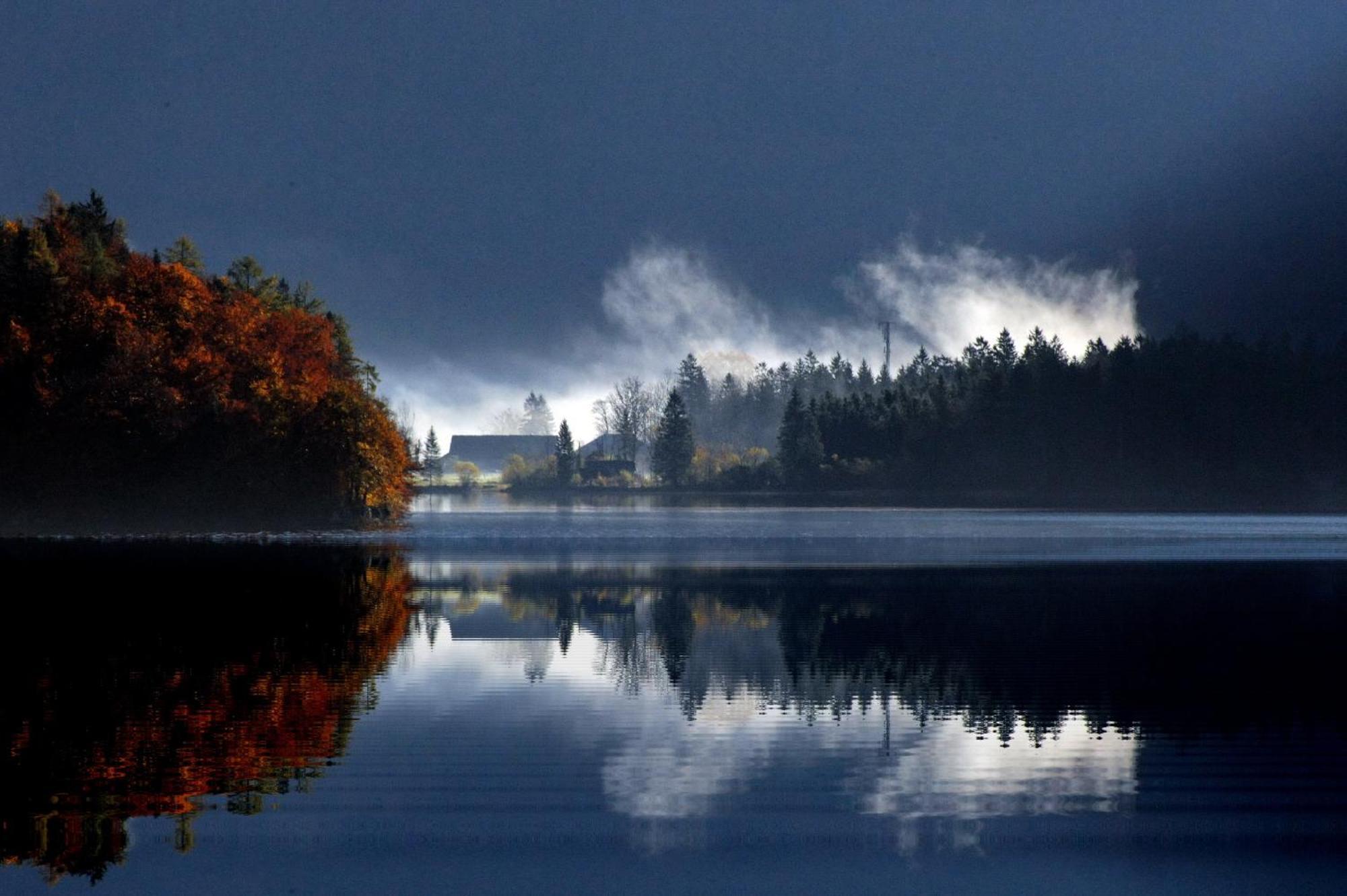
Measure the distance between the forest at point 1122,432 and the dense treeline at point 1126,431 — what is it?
151 millimetres

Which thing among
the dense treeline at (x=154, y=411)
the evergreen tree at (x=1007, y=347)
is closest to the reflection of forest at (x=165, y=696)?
the dense treeline at (x=154, y=411)

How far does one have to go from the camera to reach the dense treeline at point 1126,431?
427 feet

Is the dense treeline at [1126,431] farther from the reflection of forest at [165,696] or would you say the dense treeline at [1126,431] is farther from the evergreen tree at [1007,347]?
the reflection of forest at [165,696]

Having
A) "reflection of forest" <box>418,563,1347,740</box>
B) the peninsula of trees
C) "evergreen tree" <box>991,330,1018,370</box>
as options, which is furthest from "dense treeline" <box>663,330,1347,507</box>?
"reflection of forest" <box>418,563,1347,740</box>

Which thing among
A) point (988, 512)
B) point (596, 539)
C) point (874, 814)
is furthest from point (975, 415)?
point (874, 814)

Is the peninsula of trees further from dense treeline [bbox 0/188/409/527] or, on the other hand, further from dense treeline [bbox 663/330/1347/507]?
dense treeline [bbox 0/188/409/527]

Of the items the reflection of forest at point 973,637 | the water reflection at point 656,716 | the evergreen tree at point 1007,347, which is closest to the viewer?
the water reflection at point 656,716

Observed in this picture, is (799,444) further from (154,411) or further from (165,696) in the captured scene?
(165,696)

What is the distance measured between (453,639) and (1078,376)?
13563 cm

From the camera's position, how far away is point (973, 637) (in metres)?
21.6

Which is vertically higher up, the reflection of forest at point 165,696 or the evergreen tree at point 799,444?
the evergreen tree at point 799,444

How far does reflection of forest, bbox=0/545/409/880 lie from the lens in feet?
35.5

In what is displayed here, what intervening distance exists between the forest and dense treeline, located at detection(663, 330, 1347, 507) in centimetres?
15

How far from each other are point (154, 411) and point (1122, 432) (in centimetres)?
10228
